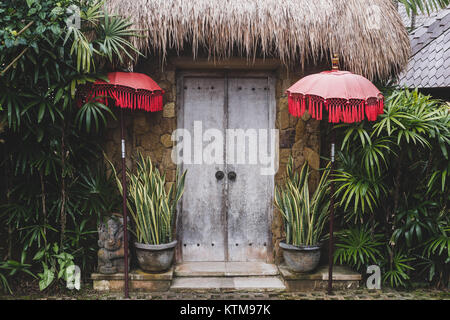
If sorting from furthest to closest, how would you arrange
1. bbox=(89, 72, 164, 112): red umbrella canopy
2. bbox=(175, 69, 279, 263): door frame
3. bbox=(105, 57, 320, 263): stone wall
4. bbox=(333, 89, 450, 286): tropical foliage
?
bbox=(175, 69, 279, 263): door frame → bbox=(105, 57, 320, 263): stone wall → bbox=(333, 89, 450, 286): tropical foliage → bbox=(89, 72, 164, 112): red umbrella canopy

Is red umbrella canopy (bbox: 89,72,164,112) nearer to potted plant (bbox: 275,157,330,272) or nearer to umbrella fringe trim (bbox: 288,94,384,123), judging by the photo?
umbrella fringe trim (bbox: 288,94,384,123)

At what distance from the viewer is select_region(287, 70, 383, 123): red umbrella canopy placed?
3.56 meters

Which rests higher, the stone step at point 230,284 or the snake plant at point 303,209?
the snake plant at point 303,209

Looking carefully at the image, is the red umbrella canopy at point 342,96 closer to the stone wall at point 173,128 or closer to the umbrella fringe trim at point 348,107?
the umbrella fringe trim at point 348,107

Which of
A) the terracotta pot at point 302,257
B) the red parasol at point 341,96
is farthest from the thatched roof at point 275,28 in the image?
the terracotta pot at point 302,257

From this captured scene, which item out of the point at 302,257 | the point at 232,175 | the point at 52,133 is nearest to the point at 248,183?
the point at 232,175

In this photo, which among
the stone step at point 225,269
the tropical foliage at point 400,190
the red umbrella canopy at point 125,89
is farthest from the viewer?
the stone step at point 225,269

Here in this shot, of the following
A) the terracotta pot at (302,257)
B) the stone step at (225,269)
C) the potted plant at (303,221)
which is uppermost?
the potted plant at (303,221)

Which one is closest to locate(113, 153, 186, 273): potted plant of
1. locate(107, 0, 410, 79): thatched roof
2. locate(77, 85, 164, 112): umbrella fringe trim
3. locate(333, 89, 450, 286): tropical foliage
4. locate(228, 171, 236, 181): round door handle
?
locate(77, 85, 164, 112): umbrella fringe trim

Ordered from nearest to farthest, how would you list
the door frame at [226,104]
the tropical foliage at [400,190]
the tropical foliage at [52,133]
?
the tropical foliage at [52,133] → the tropical foliage at [400,190] → the door frame at [226,104]

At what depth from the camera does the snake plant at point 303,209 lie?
4.11 metres

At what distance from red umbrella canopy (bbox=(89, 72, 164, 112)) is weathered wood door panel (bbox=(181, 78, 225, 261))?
77cm

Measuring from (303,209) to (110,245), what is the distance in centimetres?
195

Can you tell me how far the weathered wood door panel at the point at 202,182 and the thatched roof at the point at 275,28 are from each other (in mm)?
442
